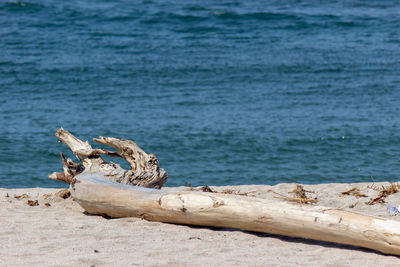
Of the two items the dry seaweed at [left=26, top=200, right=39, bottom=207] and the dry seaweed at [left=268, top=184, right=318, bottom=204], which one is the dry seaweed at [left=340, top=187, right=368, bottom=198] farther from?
the dry seaweed at [left=26, top=200, right=39, bottom=207]

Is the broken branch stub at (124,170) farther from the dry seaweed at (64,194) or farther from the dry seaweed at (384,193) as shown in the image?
the dry seaweed at (384,193)

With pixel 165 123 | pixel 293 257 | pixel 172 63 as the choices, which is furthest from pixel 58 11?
pixel 293 257

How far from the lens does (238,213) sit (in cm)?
658

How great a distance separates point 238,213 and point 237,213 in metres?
0.01

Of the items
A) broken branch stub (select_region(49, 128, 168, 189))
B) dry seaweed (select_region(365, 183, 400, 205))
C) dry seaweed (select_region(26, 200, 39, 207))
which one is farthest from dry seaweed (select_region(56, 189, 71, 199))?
dry seaweed (select_region(365, 183, 400, 205))

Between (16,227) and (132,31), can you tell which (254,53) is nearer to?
(132,31)

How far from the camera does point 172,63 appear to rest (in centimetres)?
2159

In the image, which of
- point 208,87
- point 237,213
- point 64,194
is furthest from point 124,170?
point 208,87

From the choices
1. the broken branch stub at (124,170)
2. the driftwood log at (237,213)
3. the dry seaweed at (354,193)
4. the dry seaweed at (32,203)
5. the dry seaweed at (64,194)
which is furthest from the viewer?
the dry seaweed at (354,193)

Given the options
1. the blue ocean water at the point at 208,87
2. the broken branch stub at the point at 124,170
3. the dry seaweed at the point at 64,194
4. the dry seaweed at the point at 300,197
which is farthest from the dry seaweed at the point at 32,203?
the blue ocean water at the point at 208,87

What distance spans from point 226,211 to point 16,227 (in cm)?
230

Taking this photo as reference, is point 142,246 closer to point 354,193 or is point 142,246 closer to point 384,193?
point 354,193

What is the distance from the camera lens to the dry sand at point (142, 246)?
18.6 ft

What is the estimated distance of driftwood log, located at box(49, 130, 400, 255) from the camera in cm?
600
